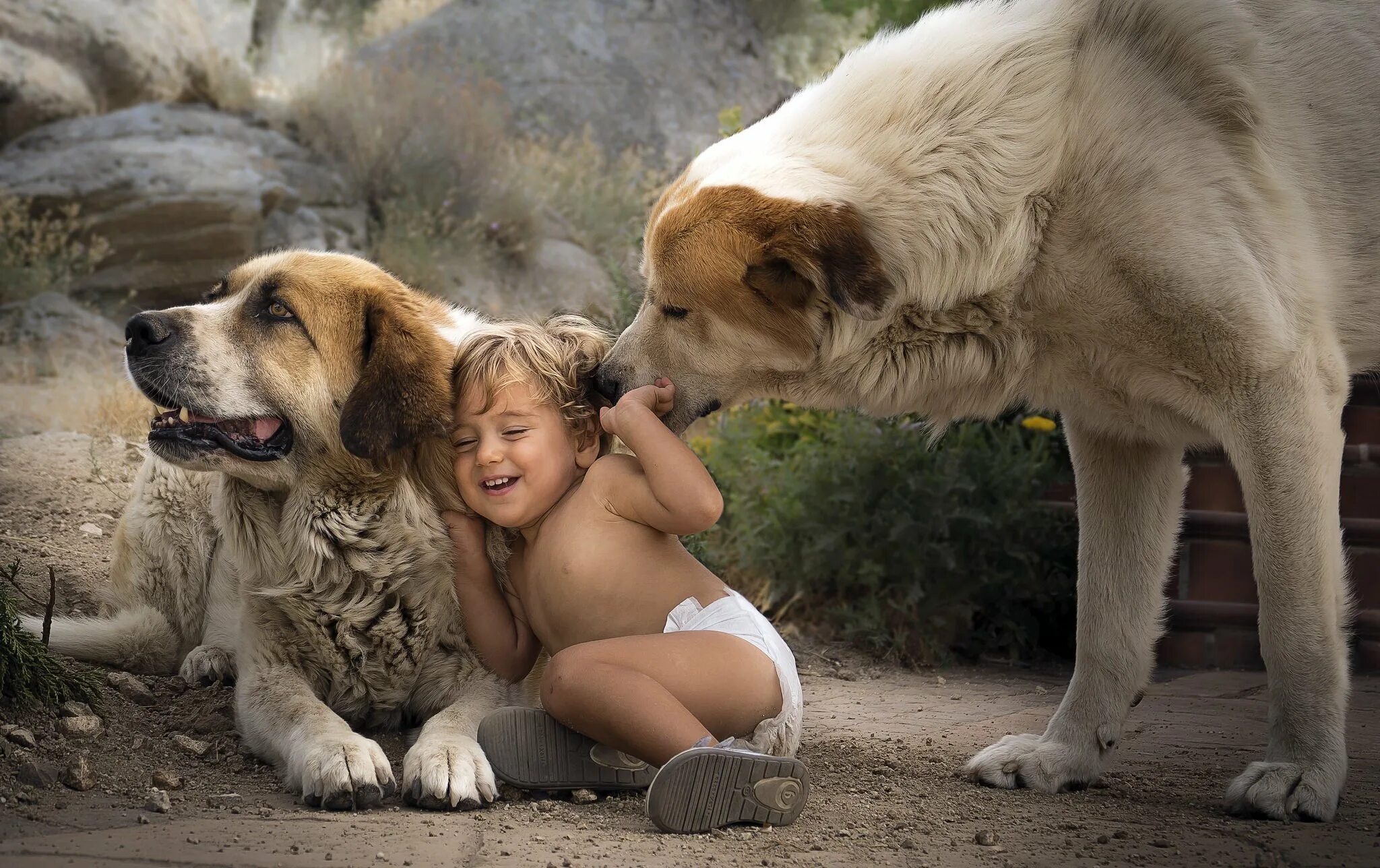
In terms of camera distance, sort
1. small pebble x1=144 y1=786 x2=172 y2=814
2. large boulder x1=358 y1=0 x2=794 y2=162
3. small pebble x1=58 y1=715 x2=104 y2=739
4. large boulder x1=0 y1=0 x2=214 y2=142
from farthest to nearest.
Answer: large boulder x1=358 y1=0 x2=794 y2=162 → large boulder x1=0 y1=0 x2=214 y2=142 → small pebble x1=58 y1=715 x2=104 y2=739 → small pebble x1=144 y1=786 x2=172 y2=814

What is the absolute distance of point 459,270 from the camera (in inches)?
364

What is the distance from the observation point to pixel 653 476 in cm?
256

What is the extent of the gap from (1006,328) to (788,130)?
69 cm

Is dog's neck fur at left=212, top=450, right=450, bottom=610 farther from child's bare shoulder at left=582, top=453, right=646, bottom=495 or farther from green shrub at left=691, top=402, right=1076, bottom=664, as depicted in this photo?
green shrub at left=691, top=402, right=1076, bottom=664

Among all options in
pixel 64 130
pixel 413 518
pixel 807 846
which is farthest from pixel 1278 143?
pixel 64 130

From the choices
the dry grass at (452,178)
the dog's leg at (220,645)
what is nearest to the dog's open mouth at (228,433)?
the dog's leg at (220,645)

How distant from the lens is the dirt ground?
6.65 feet

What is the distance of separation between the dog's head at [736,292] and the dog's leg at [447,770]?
2.89ft

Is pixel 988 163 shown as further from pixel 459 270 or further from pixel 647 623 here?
pixel 459 270

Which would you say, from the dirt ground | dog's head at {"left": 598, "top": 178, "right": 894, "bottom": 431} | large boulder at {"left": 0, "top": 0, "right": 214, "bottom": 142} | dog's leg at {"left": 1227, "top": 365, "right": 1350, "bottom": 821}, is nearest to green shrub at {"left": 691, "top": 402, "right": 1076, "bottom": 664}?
the dirt ground

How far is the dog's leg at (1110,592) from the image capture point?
2.84m

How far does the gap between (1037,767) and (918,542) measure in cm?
179

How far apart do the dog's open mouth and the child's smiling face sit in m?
0.43

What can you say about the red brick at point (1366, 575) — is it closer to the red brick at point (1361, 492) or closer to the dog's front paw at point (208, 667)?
the red brick at point (1361, 492)
